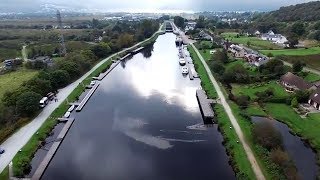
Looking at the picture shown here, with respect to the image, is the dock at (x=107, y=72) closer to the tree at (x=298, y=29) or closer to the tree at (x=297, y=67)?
the tree at (x=297, y=67)

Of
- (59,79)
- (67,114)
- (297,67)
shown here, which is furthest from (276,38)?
(67,114)

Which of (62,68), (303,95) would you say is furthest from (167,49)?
(303,95)

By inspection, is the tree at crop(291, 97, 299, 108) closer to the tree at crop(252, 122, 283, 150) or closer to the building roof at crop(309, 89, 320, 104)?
the building roof at crop(309, 89, 320, 104)

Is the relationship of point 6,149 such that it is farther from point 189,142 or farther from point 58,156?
point 189,142

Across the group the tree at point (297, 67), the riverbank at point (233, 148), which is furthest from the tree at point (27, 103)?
the tree at point (297, 67)

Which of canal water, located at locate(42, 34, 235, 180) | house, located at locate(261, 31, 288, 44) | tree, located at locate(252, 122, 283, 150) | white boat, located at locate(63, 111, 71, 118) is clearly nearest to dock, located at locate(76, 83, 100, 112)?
canal water, located at locate(42, 34, 235, 180)
